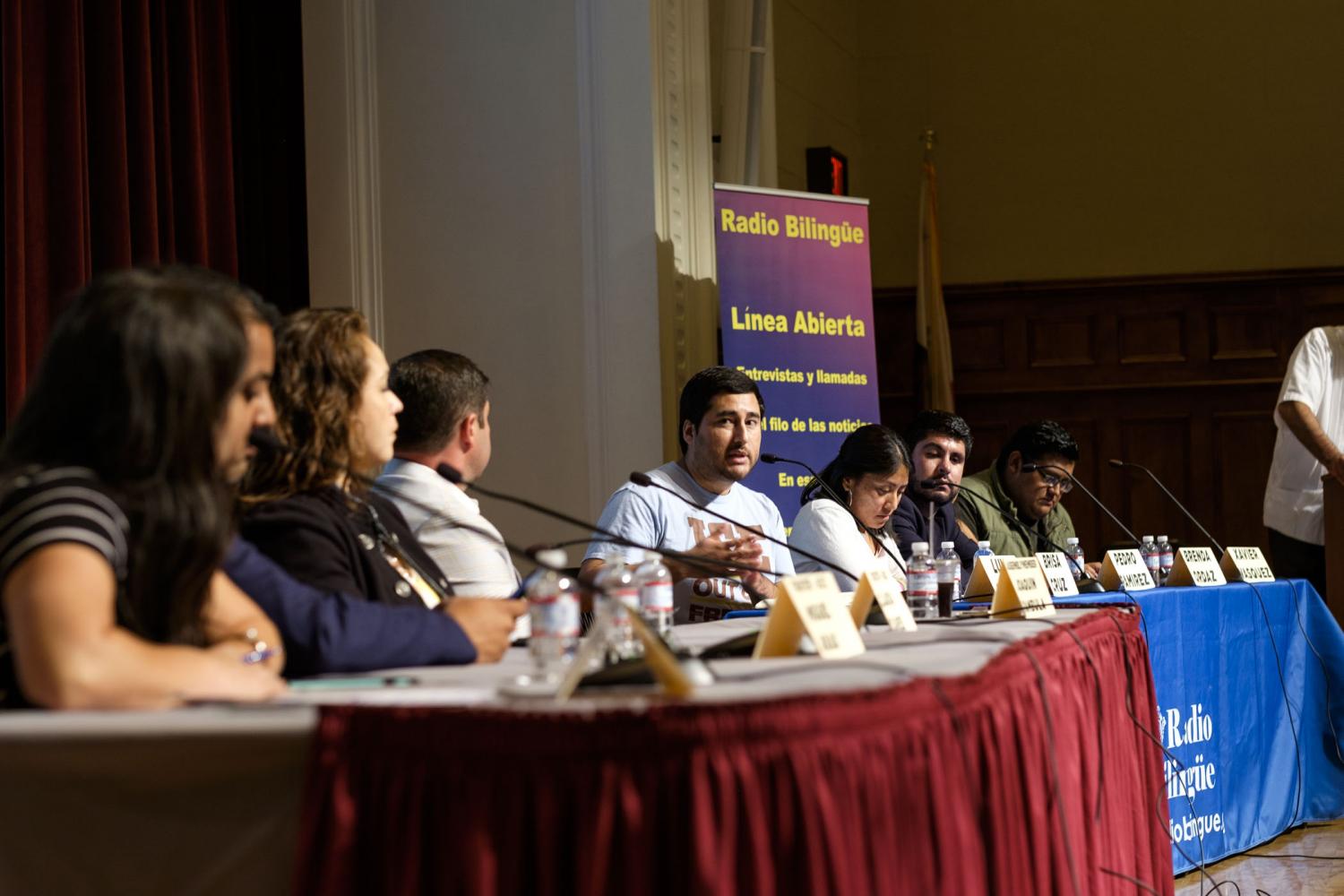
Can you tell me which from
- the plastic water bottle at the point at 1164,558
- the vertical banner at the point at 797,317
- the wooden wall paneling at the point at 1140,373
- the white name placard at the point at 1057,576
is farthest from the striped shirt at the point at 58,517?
the wooden wall paneling at the point at 1140,373

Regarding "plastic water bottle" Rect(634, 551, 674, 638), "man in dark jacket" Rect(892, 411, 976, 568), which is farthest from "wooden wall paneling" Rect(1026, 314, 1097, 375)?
"plastic water bottle" Rect(634, 551, 674, 638)

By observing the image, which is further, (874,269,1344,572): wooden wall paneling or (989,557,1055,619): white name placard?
(874,269,1344,572): wooden wall paneling

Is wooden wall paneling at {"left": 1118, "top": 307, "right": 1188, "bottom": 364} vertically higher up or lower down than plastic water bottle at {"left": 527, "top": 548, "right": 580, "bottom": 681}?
higher up

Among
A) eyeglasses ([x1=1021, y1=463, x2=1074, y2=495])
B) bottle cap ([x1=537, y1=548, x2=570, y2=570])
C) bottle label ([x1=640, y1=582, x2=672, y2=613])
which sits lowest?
bottle label ([x1=640, y1=582, x2=672, y2=613])

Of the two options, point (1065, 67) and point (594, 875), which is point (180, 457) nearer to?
point (594, 875)

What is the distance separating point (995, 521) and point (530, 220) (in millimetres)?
1919

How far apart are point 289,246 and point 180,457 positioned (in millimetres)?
3705

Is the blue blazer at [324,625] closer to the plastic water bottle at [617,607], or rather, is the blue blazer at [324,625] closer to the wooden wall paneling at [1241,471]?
the plastic water bottle at [617,607]

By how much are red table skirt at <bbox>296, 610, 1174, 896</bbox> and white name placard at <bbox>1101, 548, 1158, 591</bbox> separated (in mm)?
2386

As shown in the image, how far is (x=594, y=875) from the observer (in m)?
1.24

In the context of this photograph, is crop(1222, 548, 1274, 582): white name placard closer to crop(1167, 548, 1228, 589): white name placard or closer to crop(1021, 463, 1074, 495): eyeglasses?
crop(1167, 548, 1228, 589): white name placard

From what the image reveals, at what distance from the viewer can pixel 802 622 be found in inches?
71.2

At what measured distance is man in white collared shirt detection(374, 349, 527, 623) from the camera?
2742mm

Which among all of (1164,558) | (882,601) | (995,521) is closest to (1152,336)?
(995,521)
